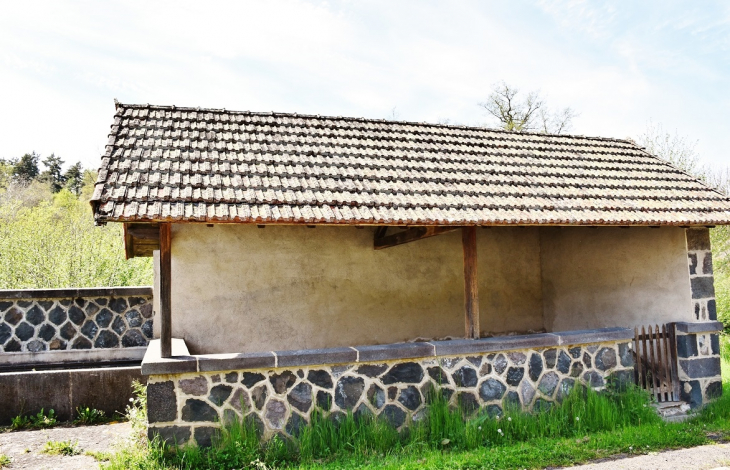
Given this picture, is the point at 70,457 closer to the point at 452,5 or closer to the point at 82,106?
the point at 452,5

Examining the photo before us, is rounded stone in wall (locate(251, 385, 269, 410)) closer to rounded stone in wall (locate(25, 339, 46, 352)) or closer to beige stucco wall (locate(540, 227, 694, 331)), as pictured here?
beige stucco wall (locate(540, 227, 694, 331))

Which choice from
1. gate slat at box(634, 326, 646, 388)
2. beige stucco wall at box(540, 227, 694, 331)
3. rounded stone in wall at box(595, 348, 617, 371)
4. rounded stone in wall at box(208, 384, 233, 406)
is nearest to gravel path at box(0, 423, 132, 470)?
rounded stone in wall at box(208, 384, 233, 406)

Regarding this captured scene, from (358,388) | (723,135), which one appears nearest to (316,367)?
(358,388)

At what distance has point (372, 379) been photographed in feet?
18.8

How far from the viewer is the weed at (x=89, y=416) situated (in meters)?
7.12

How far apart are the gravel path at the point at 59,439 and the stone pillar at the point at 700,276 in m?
7.66

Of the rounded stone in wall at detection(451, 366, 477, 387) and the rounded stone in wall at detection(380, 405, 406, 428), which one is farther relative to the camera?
the rounded stone in wall at detection(451, 366, 477, 387)

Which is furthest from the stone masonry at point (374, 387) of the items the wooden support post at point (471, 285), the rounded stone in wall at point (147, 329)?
the rounded stone in wall at point (147, 329)

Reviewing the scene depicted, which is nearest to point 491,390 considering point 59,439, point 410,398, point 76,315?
point 410,398

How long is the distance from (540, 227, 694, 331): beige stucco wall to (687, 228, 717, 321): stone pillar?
0.28 ft

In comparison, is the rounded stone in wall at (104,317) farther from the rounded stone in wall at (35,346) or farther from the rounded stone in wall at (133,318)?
the rounded stone in wall at (35,346)

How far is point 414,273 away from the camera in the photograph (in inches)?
344

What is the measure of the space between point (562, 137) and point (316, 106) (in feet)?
42.3

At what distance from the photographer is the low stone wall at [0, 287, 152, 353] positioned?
9.09 m
